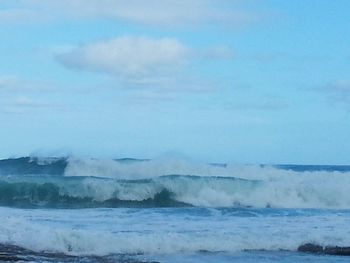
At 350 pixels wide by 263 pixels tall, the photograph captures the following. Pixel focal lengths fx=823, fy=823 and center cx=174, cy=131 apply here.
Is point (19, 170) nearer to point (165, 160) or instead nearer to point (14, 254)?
point (165, 160)

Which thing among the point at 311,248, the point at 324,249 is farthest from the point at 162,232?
the point at 324,249

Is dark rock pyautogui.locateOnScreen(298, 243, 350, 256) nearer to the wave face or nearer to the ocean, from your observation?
the ocean

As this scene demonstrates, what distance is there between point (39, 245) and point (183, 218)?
20.5ft

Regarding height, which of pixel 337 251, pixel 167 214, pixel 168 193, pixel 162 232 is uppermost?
pixel 168 193

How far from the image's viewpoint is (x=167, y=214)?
2259 centimetres

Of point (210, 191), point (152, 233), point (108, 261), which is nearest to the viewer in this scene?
point (108, 261)

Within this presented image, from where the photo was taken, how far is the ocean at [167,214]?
1568 centimetres

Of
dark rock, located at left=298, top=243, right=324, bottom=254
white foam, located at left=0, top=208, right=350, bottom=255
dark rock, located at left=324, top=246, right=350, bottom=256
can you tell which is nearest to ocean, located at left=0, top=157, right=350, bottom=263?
white foam, located at left=0, top=208, right=350, bottom=255

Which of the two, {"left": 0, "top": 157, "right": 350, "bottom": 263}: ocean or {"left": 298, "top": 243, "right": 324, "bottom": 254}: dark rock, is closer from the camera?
{"left": 0, "top": 157, "right": 350, "bottom": 263}: ocean

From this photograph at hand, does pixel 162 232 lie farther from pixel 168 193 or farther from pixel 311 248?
pixel 168 193

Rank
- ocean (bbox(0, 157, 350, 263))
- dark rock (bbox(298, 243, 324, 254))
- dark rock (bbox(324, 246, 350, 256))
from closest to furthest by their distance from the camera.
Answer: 1. ocean (bbox(0, 157, 350, 263))
2. dark rock (bbox(324, 246, 350, 256))
3. dark rock (bbox(298, 243, 324, 254))

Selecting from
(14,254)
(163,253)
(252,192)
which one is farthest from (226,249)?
(252,192)

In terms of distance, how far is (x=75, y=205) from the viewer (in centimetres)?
2645

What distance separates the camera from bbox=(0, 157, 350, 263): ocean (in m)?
15.7
